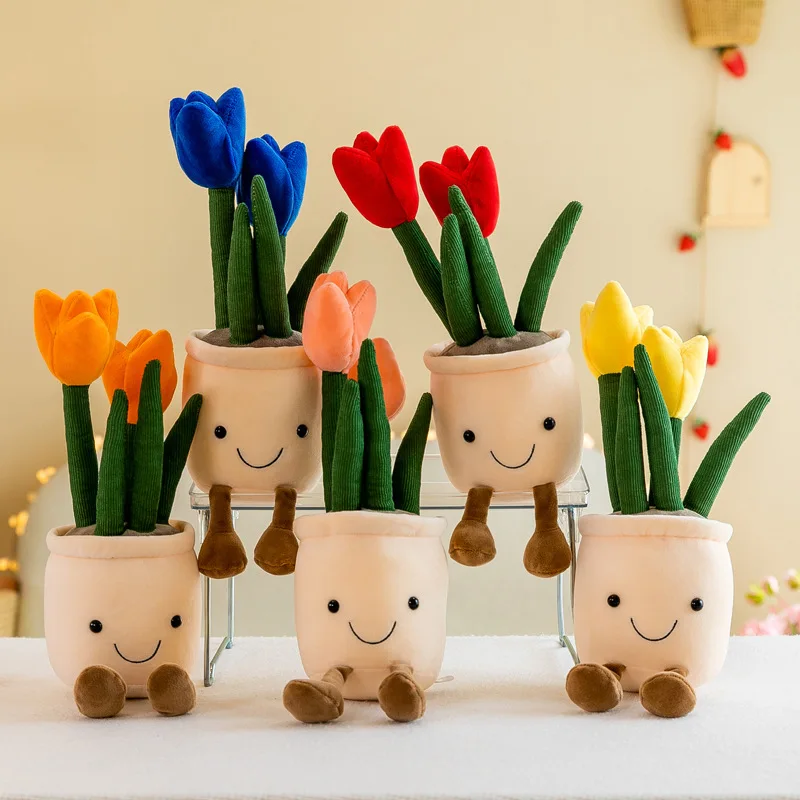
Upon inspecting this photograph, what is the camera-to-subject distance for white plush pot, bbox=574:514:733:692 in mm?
798

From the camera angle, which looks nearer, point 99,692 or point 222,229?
point 99,692

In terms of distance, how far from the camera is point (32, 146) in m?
1.90

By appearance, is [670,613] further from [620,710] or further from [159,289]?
[159,289]

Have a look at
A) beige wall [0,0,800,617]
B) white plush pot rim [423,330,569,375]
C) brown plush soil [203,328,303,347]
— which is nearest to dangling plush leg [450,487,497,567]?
white plush pot rim [423,330,569,375]

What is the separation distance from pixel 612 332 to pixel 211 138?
0.39 metres

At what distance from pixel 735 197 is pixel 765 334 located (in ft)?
0.92

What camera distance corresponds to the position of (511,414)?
0.84 metres

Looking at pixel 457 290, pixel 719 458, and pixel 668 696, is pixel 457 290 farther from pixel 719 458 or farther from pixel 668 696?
pixel 668 696

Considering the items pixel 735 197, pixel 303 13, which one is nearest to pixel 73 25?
pixel 303 13

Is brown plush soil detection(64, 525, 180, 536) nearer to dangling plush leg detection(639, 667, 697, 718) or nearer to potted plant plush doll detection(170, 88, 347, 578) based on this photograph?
potted plant plush doll detection(170, 88, 347, 578)

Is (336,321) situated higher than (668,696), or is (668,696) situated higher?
(336,321)

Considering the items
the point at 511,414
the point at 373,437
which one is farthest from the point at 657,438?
the point at 373,437

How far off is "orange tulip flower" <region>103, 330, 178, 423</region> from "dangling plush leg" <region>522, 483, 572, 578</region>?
35 cm

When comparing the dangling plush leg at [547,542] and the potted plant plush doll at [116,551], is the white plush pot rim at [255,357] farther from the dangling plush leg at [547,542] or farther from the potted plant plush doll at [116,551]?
the dangling plush leg at [547,542]
